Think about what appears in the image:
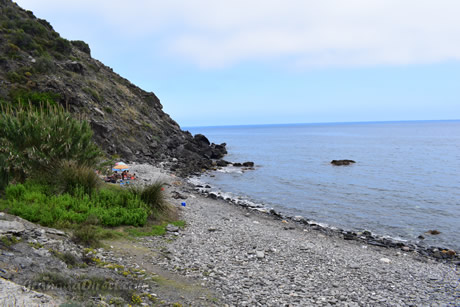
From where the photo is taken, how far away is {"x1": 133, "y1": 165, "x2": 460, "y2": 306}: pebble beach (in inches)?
290

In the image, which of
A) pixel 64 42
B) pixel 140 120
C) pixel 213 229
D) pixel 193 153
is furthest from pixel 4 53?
pixel 213 229

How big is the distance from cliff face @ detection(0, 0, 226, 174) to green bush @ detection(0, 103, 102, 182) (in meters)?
17.9

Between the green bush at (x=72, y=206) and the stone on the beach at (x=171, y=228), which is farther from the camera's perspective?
the stone on the beach at (x=171, y=228)

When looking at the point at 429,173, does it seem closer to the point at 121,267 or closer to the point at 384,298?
the point at 384,298

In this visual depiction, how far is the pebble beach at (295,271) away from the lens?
736cm

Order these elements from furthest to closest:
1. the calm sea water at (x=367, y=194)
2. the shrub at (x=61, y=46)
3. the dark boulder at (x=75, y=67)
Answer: the shrub at (x=61, y=46) < the dark boulder at (x=75, y=67) < the calm sea water at (x=367, y=194)

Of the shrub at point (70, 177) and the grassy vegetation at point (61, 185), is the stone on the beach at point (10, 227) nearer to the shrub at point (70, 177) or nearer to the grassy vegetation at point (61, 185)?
the grassy vegetation at point (61, 185)

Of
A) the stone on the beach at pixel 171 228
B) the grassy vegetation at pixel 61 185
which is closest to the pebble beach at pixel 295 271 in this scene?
the stone on the beach at pixel 171 228

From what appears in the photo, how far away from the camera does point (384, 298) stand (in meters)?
7.90

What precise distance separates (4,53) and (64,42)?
10.8 m

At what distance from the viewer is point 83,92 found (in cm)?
3784

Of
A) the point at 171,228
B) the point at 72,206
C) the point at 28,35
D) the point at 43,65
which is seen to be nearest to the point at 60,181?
the point at 72,206

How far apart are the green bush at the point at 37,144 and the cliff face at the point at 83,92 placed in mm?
17863

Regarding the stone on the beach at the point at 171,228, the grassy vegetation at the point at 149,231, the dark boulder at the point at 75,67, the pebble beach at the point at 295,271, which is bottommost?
the pebble beach at the point at 295,271
